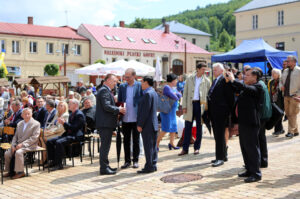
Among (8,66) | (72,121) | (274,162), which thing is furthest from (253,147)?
(8,66)

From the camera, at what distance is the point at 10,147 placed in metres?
8.39

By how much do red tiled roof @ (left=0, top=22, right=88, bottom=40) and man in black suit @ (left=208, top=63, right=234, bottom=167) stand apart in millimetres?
44299

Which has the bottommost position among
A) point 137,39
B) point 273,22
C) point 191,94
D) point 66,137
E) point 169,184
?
point 169,184

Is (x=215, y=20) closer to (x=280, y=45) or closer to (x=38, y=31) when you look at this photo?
(x=280, y=45)

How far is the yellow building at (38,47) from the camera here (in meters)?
49.0

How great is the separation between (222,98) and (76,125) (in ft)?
9.98

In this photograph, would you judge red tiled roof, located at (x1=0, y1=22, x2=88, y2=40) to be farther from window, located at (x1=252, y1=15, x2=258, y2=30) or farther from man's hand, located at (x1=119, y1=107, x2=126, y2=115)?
man's hand, located at (x1=119, y1=107, x2=126, y2=115)

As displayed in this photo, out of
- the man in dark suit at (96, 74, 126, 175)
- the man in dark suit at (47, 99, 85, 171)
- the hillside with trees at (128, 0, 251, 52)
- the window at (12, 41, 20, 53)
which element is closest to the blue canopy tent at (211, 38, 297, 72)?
the man in dark suit at (47, 99, 85, 171)

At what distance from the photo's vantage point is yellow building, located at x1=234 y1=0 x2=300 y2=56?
49812 millimetres

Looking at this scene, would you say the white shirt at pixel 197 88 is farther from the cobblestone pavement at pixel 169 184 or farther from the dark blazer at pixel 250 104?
the dark blazer at pixel 250 104

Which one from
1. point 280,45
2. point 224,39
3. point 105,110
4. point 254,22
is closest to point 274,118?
point 105,110

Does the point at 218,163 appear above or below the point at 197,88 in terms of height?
below

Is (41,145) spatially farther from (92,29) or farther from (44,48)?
(92,29)

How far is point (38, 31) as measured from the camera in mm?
51812
